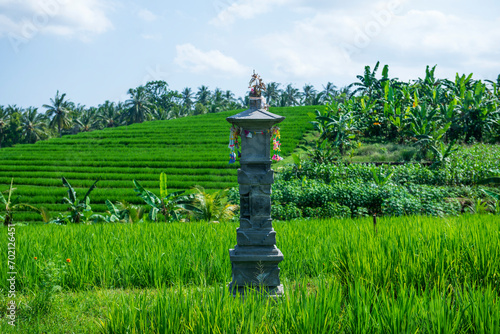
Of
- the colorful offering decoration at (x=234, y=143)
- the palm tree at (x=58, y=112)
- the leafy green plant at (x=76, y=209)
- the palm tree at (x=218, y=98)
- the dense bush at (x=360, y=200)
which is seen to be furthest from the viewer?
the palm tree at (x=218, y=98)

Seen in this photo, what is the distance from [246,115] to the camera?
478 centimetres

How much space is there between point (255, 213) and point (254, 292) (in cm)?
148

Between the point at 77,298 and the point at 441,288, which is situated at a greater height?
the point at 441,288

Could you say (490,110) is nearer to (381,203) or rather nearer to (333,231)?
(381,203)

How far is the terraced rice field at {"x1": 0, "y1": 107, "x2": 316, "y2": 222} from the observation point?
17192 mm

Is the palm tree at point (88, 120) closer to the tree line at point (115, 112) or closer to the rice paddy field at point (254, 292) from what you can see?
the tree line at point (115, 112)

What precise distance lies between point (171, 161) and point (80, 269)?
17823 millimetres

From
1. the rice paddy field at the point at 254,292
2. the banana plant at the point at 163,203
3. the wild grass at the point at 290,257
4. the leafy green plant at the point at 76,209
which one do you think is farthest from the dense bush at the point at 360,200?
the leafy green plant at the point at 76,209

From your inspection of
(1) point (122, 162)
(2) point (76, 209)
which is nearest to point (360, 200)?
(2) point (76, 209)

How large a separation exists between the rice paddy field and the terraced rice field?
6567 mm

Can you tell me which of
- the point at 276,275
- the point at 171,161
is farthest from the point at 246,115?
the point at 171,161

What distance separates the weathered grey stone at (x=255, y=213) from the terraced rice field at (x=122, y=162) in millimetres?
8336

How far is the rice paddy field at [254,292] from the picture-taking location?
2990mm

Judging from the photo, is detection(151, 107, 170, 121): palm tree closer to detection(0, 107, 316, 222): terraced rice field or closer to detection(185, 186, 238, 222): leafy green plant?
detection(0, 107, 316, 222): terraced rice field
